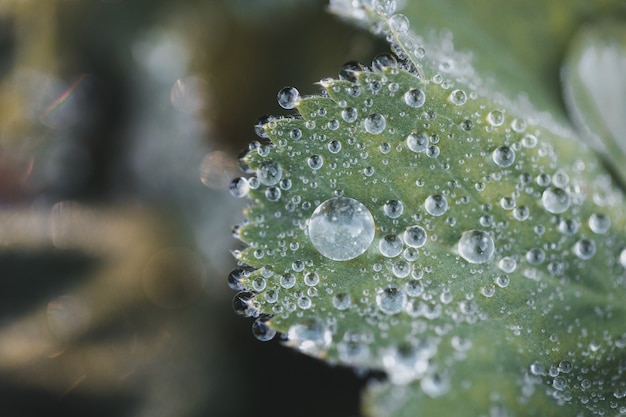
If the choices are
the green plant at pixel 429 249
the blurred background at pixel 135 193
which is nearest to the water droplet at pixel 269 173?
the green plant at pixel 429 249

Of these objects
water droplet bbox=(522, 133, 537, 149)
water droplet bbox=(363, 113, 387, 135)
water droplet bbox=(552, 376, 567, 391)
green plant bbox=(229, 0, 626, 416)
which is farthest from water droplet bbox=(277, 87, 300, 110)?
water droplet bbox=(552, 376, 567, 391)

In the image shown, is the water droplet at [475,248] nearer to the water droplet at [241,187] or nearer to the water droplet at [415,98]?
the water droplet at [415,98]

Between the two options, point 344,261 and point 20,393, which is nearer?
point 344,261

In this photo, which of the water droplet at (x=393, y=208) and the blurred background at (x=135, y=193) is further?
the blurred background at (x=135, y=193)

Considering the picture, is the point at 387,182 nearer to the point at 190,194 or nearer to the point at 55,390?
the point at 190,194

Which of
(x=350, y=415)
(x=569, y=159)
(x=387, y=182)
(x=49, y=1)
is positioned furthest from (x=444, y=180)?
(x=49, y=1)

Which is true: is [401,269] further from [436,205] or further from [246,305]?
[246,305]

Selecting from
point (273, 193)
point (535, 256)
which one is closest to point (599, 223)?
point (535, 256)
